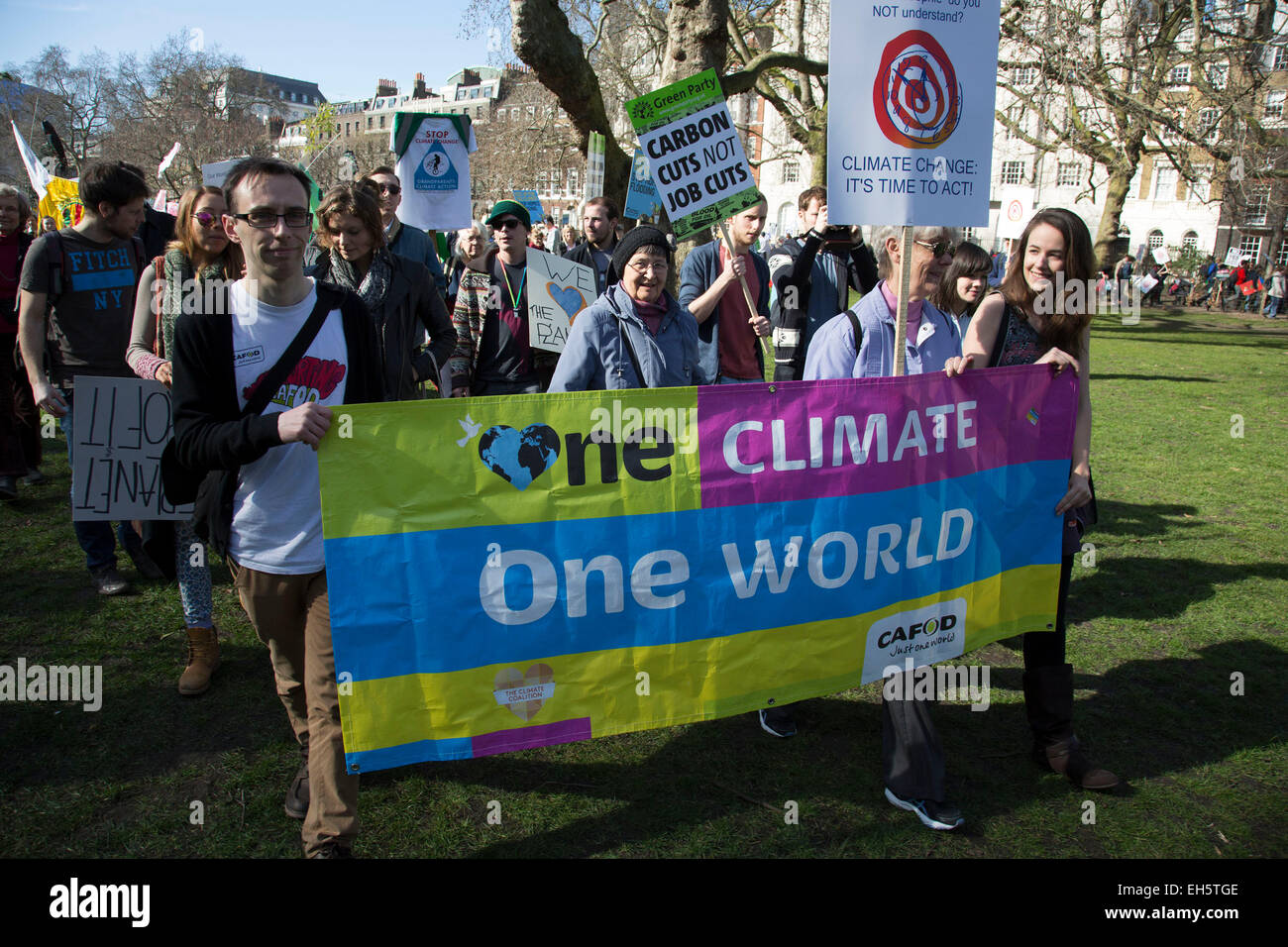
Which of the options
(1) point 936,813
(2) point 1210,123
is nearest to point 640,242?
(1) point 936,813

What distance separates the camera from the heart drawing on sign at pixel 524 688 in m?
2.80

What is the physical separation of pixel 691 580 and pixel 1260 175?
22.0m

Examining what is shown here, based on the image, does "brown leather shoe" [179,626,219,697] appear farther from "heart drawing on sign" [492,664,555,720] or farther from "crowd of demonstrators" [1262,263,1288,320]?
"crowd of demonstrators" [1262,263,1288,320]

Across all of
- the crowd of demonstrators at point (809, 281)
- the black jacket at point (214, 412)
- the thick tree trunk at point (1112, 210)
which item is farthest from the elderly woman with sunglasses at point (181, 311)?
the thick tree trunk at point (1112, 210)

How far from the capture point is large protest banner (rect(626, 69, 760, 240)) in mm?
4930

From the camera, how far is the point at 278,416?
2.47m

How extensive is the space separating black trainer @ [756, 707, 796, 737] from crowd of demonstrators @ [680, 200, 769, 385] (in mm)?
1869

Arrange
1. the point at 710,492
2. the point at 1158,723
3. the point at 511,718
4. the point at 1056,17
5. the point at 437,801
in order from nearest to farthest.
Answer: the point at 511,718
the point at 710,492
the point at 437,801
the point at 1158,723
the point at 1056,17

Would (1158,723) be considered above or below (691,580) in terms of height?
below

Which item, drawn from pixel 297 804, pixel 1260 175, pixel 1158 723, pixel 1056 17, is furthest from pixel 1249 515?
pixel 1260 175

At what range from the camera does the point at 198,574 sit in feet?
13.4

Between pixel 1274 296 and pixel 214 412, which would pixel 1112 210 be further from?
pixel 214 412

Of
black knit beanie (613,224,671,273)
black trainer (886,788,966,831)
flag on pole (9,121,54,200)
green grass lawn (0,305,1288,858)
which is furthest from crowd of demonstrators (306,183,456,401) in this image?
flag on pole (9,121,54,200)

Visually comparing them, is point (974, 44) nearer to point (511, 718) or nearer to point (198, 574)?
point (511, 718)
